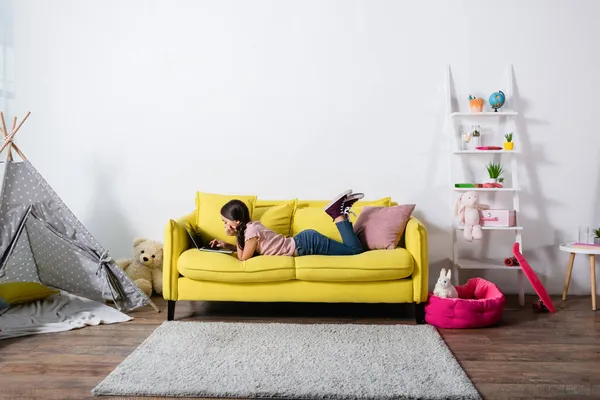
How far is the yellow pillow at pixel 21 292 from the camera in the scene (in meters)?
3.80

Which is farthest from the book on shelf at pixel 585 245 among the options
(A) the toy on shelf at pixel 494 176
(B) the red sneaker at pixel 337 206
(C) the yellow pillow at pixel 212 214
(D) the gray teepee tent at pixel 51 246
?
(D) the gray teepee tent at pixel 51 246

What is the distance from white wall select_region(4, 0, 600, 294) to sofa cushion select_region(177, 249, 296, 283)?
1.05 m

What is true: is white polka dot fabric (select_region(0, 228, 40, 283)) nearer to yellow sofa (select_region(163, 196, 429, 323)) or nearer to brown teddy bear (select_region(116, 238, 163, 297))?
brown teddy bear (select_region(116, 238, 163, 297))

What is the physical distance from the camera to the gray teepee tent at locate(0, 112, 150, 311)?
3.70 metres

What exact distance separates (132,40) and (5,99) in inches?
42.9

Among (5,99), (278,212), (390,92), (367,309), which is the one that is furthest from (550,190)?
(5,99)

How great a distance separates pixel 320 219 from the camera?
13.3 feet

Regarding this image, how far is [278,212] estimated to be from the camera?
4.08m

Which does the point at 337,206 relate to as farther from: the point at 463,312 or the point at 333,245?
the point at 463,312

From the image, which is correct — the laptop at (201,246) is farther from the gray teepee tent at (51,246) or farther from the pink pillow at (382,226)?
the pink pillow at (382,226)

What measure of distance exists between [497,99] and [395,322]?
5.93 feet

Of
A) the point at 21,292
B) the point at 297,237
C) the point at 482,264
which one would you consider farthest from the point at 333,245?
the point at 21,292

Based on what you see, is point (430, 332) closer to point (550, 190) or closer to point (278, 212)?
point (278, 212)

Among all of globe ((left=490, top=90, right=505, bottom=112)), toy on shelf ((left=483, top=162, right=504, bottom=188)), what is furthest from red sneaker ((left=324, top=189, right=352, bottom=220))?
globe ((left=490, top=90, right=505, bottom=112))
